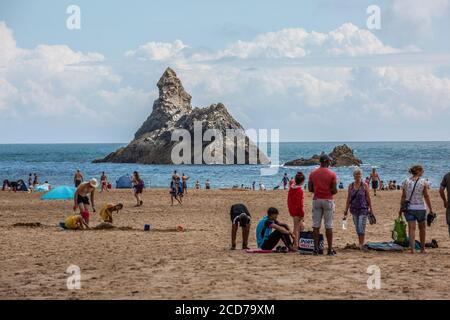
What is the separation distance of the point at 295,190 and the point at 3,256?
17.1ft

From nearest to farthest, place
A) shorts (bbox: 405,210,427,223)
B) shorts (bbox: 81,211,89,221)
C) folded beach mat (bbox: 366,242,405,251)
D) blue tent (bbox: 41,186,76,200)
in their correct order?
shorts (bbox: 405,210,427,223)
folded beach mat (bbox: 366,242,405,251)
shorts (bbox: 81,211,89,221)
blue tent (bbox: 41,186,76,200)

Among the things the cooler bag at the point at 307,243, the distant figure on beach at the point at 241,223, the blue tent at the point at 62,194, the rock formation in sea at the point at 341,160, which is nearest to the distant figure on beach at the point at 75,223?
the distant figure on beach at the point at 241,223

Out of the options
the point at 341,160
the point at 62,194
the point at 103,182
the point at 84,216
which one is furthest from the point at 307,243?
the point at 341,160

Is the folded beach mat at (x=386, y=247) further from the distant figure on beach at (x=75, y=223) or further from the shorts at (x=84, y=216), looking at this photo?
the shorts at (x=84, y=216)

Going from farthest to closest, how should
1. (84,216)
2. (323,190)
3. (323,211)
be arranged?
(84,216)
(323,211)
(323,190)

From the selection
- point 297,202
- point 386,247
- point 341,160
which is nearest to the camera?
point 297,202

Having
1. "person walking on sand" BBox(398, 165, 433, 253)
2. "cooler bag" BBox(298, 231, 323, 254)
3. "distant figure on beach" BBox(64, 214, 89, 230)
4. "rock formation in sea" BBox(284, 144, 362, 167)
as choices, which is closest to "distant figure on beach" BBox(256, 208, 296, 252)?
"cooler bag" BBox(298, 231, 323, 254)

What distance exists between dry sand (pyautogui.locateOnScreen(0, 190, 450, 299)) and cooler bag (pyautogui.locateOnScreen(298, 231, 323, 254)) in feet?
1.03

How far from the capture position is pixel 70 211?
79.6ft

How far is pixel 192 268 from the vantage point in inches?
429

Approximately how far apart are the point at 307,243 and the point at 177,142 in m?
104

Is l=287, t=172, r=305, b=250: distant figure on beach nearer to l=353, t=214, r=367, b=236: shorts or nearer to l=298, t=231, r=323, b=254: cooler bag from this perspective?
l=298, t=231, r=323, b=254: cooler bag

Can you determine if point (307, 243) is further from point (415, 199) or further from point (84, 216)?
point (84, 216)

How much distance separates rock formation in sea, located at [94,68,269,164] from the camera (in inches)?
4456
